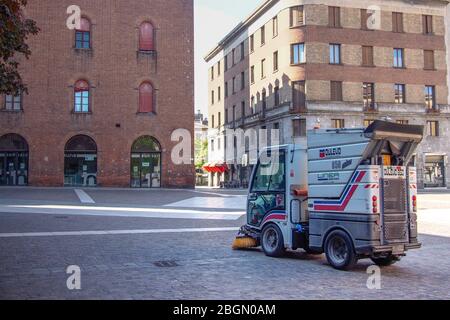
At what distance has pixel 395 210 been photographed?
841 centimetres

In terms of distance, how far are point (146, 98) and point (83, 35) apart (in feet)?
20.4

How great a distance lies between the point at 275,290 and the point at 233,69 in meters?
53.2

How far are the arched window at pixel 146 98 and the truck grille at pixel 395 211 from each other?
94.1 feet

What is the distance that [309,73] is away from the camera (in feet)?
141

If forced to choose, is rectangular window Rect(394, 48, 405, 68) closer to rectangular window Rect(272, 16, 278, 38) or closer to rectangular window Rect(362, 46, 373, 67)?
rectangular window Rect(362, 46, 373, 67)

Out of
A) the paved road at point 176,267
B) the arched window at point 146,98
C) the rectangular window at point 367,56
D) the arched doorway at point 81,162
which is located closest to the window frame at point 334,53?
the rectangular window at point 367,56

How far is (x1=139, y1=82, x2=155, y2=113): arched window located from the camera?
35.6 meters

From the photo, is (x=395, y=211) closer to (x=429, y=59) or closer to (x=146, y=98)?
(x=146, y=98)

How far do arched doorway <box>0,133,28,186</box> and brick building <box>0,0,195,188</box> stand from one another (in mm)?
63

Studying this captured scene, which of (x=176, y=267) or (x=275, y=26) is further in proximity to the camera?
(x=275, y=26)

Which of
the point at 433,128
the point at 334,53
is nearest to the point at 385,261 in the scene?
the point at 334,53
